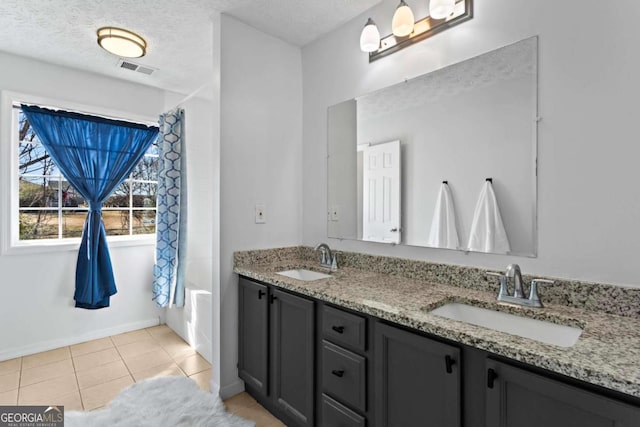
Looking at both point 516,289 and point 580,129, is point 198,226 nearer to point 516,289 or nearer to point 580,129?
point 516,289

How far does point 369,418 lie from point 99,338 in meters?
2.99

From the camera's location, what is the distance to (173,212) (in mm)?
3115

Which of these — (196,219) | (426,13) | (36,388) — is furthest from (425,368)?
(36,388)

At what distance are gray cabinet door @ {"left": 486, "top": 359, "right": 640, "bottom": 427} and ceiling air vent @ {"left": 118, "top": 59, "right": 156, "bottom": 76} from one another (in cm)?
341

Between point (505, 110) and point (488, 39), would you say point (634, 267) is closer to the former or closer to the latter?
point (505, 110)

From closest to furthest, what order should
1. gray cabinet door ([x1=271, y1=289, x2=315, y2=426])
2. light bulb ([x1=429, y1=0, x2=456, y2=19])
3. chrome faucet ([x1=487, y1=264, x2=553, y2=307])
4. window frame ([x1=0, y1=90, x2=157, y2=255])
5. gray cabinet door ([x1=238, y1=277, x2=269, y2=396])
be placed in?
chrome faucet ([x1=487, y1=264, x2=553, y2=307])
light bulb ([x1=429, y1=0, x2=456, y2=19])
gray cabinet door ([x1=271, y1=289, x2=315, y2=426])
gray cabinet door ([x1=238, y1=277, x2=269, y2=396])
window frame ([x1=0, y1=90, x2=157, y2=255])

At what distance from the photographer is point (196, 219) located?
9.65 feet

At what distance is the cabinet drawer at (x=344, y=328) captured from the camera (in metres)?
1.43

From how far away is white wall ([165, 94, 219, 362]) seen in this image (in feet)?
8.83

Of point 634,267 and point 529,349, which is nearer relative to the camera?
point 529,349

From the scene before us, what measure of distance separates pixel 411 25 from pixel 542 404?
1756 mm

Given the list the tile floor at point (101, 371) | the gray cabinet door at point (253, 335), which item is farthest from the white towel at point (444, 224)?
the tile floor at point (101, 371)

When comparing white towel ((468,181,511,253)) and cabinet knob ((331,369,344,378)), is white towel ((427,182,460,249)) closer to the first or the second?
white towel ((468,181,511,253))

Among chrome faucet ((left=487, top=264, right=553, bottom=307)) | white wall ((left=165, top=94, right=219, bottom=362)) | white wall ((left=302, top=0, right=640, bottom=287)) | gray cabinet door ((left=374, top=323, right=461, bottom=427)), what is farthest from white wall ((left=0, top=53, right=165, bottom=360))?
chrome faucet ((left=487, top=264, right=553, bottom=307))
